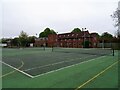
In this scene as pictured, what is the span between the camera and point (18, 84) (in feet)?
34.2

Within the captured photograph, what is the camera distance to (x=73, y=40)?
97.7m

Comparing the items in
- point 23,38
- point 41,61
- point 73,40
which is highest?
point 23,38

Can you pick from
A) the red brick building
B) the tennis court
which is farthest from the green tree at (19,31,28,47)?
the tennis court

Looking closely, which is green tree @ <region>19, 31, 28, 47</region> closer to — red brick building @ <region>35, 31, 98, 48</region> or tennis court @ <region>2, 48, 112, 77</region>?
red brick building @ <region>35, 31, 98, 48</region>

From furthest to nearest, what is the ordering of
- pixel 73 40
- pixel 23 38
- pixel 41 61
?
1. pixel 23 38
2. pixel 73 40
3. pixel 41 61

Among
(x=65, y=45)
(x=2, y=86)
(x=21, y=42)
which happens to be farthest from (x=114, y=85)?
(x=21, y=42)

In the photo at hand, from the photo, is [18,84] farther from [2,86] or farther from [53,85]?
[53,85]

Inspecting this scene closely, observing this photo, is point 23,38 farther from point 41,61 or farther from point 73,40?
point 41,61

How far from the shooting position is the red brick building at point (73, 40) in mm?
87506

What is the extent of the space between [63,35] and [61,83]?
95412 millimetres

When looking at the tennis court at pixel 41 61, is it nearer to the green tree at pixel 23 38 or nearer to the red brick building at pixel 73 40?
the red brick building at pixel 73 40

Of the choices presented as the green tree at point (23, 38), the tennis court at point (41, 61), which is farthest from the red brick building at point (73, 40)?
the tennis court at point (41, 61)

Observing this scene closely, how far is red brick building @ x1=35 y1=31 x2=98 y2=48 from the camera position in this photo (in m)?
87.5

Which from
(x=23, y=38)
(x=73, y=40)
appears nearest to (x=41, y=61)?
(x=73, y=40)
